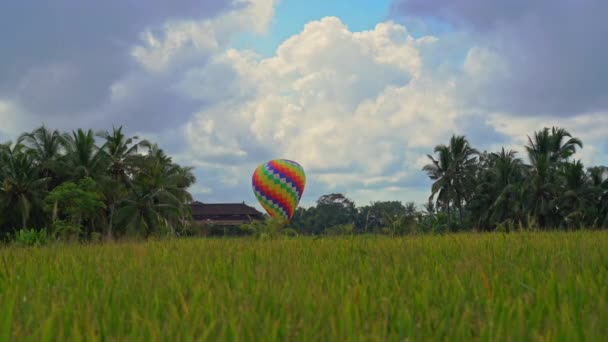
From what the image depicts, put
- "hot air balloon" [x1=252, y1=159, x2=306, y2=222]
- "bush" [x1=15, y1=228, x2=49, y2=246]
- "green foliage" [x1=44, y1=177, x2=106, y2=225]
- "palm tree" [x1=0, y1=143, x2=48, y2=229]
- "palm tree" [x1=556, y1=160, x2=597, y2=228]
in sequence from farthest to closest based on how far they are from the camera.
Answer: "hot air balloon" [x1=252, y1=159, x2=306, y2=222], "palm tree" [x1=556, y1=160, x2=597, y2=228], "palm tree" [x1=0, y1=143, x2=48, y2=229], "green foliage" [x1=44, y1=177, x2=106, y2=225], "bush" [x1=15, y1=228, x2=49, y2=246]

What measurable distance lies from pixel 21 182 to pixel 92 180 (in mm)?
4797

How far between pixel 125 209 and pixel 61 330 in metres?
32.8

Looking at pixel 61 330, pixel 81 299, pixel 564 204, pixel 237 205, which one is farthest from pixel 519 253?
pixel 237 205

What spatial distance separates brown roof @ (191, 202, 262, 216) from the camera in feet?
255

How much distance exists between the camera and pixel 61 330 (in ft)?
6.64

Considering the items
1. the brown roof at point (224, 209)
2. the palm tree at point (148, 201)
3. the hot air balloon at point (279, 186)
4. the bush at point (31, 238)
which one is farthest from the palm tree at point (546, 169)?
the brown roof at point (224, 209)

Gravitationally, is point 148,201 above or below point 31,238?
above

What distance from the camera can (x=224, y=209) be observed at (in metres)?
78.9

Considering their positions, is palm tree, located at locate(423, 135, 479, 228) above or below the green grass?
above

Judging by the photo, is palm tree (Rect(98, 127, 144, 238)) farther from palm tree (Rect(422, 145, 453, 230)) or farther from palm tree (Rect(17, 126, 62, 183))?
palm tree (Rect(422, 145, 453, 230))

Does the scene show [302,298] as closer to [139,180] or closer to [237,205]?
[139,180]

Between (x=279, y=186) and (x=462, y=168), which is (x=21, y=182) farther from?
(x=462, y=168)

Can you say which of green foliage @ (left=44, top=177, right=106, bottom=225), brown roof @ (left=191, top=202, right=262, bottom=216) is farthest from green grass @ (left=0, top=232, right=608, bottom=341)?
brown roof @ (left=191, top=202, right=262, bottom=216)

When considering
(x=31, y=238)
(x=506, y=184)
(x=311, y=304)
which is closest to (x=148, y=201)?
(x=31, y=238)
